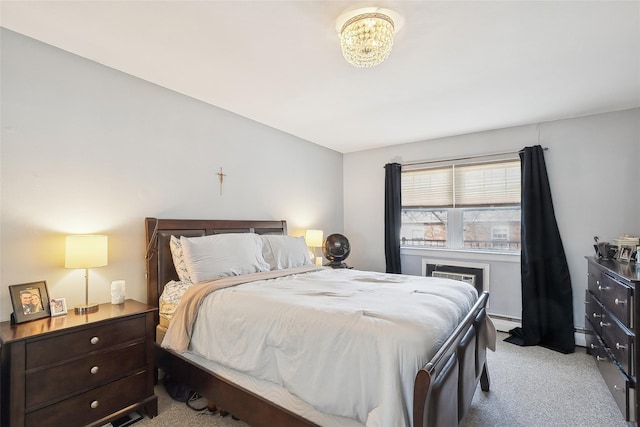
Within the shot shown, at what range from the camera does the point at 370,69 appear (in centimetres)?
240

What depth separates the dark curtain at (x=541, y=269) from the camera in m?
3.33

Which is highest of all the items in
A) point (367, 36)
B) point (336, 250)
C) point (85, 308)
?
point (367, 36)

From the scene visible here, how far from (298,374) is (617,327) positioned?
2228 mm

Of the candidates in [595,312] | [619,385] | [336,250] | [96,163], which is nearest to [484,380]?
[619,385]

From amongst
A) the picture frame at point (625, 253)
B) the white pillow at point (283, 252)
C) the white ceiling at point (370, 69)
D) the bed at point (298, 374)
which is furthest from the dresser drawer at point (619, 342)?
the white pillow at point (283, 252)

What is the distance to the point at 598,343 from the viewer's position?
2.55m

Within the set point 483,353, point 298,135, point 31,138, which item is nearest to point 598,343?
point 483,353

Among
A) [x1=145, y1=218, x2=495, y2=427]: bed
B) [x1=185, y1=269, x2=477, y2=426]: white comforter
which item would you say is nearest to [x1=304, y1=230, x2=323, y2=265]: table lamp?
[x1=145, y1=218, x2=495, y2=427]: bed

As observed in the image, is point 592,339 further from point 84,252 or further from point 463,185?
point 84,252

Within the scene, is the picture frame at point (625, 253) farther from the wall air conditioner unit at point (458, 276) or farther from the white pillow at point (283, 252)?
the white pillow at point (283, 252)

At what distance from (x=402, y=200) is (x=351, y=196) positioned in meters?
0.89

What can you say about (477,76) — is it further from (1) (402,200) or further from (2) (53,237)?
(2) (53,237)

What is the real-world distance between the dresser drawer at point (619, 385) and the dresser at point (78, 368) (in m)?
3.09

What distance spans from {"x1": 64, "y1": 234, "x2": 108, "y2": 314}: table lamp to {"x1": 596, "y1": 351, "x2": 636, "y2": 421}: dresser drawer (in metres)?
3.51
